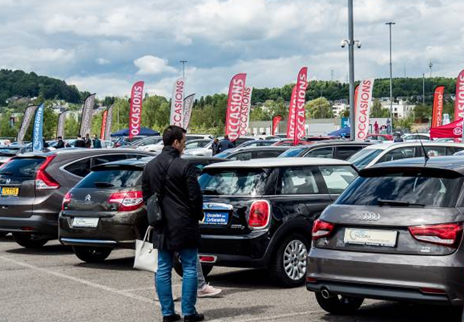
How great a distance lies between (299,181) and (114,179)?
2.94 m

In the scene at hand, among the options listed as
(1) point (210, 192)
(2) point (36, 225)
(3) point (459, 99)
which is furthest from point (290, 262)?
(3) point (459, 99)

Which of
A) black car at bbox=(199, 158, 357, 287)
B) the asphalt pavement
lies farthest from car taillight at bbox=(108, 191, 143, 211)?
black car at bbox=(199, 158, 357, 287)

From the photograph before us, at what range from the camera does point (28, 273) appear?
11383mm

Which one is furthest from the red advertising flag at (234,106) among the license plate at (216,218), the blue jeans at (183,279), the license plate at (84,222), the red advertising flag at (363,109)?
the blue jeans at (183,279)

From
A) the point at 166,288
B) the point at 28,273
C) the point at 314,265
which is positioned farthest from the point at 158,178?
the point at 28,273

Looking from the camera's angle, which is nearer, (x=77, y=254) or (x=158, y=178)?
(x=158, y=178)

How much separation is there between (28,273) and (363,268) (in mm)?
5833

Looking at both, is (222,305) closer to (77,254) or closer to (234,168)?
(234,168)

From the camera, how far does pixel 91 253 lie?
41.4 feet

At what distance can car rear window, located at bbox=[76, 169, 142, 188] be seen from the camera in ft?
38.1

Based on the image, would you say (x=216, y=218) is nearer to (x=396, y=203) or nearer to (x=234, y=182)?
(x=234, y=182)

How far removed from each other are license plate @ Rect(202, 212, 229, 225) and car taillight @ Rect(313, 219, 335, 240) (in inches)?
83.3

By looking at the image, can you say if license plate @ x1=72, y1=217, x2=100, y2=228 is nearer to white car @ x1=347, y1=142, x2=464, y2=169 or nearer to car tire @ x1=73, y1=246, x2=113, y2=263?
car tire @ x1=73, y1=246, x2=113, y2=263

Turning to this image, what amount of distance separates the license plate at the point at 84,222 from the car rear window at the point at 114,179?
1.63ft
